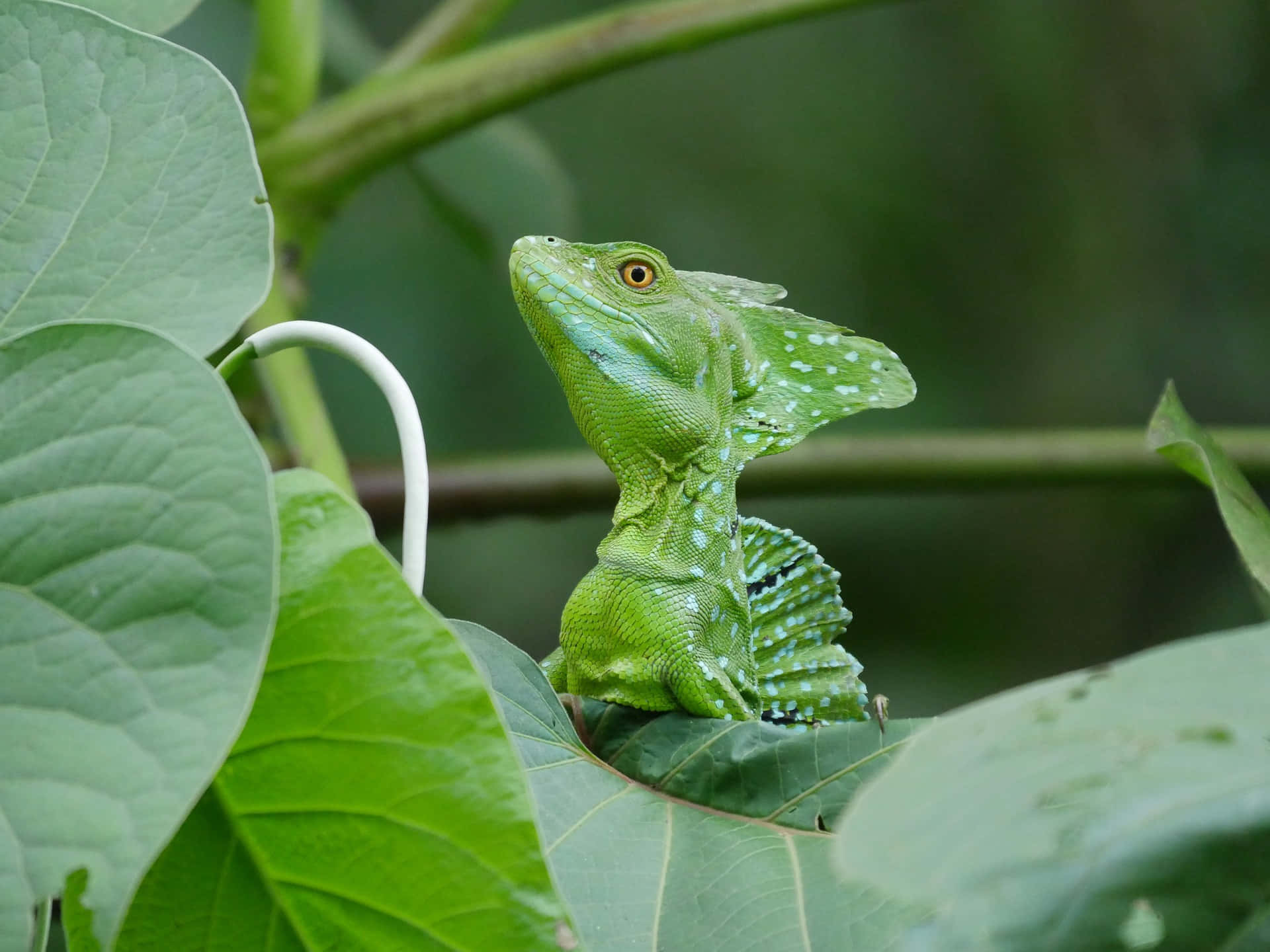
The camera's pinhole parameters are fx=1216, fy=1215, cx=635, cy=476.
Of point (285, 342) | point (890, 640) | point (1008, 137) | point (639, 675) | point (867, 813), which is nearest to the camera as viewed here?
point (867, 813)

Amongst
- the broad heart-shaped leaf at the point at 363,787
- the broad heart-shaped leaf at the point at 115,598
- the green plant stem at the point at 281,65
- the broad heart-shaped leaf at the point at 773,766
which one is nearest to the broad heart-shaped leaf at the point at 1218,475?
the broad heart-shaped leaf at the point at 773,766

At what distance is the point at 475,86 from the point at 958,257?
131 inches

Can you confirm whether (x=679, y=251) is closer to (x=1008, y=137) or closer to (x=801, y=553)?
(x=1008, y=137)

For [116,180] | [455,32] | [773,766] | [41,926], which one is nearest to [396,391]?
[116,180]

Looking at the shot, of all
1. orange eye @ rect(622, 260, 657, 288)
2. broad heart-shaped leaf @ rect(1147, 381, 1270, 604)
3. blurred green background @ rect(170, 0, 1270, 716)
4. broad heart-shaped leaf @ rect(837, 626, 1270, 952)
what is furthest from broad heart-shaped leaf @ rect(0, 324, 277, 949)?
blurred green background @ rect(170, 0, 1270, 716)

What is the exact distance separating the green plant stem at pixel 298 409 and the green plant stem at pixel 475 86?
39 centimetres

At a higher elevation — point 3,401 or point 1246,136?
point 1246,136

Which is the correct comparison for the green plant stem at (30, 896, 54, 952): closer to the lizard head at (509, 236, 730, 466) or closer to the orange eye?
the lizard head at (509, 236, 730, 466)

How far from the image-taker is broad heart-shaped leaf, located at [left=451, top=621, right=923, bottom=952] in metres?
0.92

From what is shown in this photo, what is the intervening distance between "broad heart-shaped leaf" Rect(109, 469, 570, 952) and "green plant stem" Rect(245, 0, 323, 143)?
1.60m

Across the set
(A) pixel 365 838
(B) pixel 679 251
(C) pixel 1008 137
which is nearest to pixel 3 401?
(A) pixel 365 838

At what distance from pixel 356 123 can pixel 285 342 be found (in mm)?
1393

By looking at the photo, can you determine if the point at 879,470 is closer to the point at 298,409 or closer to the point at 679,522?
the point at 679,522

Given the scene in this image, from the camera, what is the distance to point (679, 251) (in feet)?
15.2
